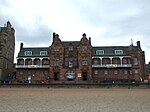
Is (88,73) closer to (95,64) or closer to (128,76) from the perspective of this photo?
(95,64)

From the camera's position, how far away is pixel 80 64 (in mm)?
59250

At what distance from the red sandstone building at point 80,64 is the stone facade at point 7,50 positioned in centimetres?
453

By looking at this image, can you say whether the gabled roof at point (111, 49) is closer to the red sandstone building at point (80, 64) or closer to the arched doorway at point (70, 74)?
the red sandstone building at point (80, 64)

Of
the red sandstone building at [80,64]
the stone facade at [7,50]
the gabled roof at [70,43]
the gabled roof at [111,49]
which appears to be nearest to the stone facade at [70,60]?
the red sandstone building at [80,64]

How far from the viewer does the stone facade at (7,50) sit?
61.3 metres

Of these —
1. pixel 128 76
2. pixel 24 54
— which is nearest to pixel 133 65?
pixel 128 76

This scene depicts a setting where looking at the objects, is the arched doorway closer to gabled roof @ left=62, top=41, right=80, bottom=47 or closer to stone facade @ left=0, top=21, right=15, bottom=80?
gabled roof @ left=62, top=41, right=80, bottom=47

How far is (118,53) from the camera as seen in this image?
6175cm

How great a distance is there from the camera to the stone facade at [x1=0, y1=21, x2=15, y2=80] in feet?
201

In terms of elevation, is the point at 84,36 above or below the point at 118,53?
above

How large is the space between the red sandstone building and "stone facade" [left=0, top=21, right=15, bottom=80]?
453cm

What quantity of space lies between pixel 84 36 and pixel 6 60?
25183 mm

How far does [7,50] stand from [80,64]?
23.7 meters

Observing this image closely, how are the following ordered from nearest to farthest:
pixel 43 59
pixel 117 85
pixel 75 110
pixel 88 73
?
pixel 75 110, pixel 117 85, pixel 88 73, pixel 43 59
